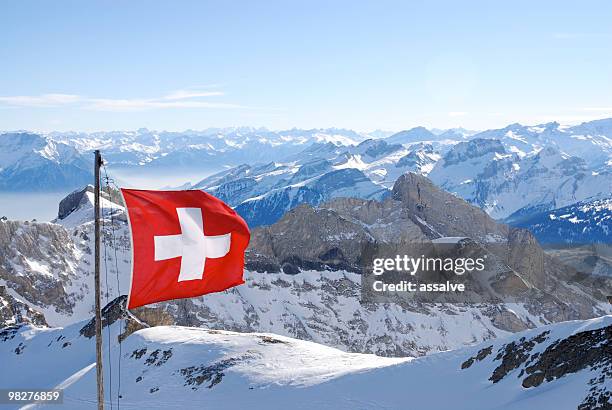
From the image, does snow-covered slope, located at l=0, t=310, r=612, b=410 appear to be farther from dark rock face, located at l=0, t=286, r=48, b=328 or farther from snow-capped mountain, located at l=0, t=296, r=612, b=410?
dark rock face, located at l=0, t=286, r=48, b=328

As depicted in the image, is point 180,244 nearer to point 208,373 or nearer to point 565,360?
point 565,360

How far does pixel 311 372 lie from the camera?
58.4 m

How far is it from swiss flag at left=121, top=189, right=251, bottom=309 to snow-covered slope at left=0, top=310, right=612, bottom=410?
20728 mm

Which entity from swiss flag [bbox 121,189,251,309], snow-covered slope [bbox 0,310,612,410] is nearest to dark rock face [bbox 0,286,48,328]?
snow-covered slope [bbox 0,310,612,410]

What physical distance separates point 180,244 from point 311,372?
38.2 m

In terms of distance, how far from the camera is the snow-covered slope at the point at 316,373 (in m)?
38.0

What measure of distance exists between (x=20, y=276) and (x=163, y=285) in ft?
639

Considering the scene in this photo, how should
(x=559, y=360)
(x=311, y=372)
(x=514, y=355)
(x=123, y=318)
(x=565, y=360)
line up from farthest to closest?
(x=123, y=318) < (x=311, y=372) < (x=514, y=355) < (x=559, y=360) < (x=565, y=360)

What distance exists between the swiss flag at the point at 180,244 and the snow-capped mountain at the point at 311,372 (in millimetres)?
20700

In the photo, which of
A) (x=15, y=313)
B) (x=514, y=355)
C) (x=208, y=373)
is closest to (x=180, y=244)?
(x=514, y=355)

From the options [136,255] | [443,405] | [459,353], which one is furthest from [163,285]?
[459,353]

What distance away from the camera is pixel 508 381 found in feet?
137

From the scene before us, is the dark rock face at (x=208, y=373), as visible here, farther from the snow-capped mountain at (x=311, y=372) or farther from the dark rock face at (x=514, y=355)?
the dark rock face at (x=514, y=355)

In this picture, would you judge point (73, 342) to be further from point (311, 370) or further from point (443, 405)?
point (443, 405)
